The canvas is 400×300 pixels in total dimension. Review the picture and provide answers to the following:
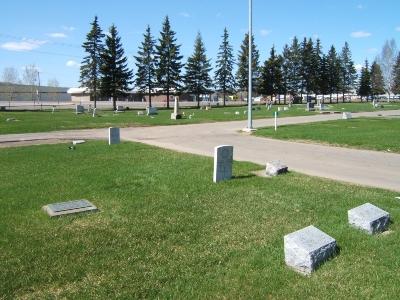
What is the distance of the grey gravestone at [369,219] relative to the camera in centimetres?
623

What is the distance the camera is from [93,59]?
212 ft

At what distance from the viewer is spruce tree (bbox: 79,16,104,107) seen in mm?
63844

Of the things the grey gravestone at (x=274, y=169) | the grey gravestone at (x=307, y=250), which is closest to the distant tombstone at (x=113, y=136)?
the grey gravestone at (x=274, y=169)

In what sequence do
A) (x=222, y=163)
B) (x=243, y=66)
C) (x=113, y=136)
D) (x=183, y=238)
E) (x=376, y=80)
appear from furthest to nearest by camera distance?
(x=376, y=80) < (x=243, y=66) < (x=113, y=136) < (x=222, y=163) < (x=183, y=238)

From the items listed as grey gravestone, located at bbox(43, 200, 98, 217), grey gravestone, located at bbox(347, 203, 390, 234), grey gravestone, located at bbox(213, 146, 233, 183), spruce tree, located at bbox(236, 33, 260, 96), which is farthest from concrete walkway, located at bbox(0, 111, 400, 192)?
spruce tree, located at bbox(236, 33, 260, 96)

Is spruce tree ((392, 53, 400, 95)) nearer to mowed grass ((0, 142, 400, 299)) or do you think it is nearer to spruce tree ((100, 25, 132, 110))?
spruce tree ((100, 25, 132, 110))

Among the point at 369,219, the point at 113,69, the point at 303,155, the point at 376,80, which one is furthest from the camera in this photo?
the point at 376,80

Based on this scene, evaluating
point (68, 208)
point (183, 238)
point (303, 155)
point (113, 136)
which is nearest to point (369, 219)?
point (183, 238)

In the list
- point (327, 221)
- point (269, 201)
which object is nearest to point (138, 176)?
point (269, 201)

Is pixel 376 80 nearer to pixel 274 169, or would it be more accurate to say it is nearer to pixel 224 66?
pixel 224 66

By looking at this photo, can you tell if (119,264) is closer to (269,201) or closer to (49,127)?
(269,201)

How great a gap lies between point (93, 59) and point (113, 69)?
331 cm

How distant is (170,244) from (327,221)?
8.18 ft

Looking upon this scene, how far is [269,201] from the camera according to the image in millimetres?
8062
